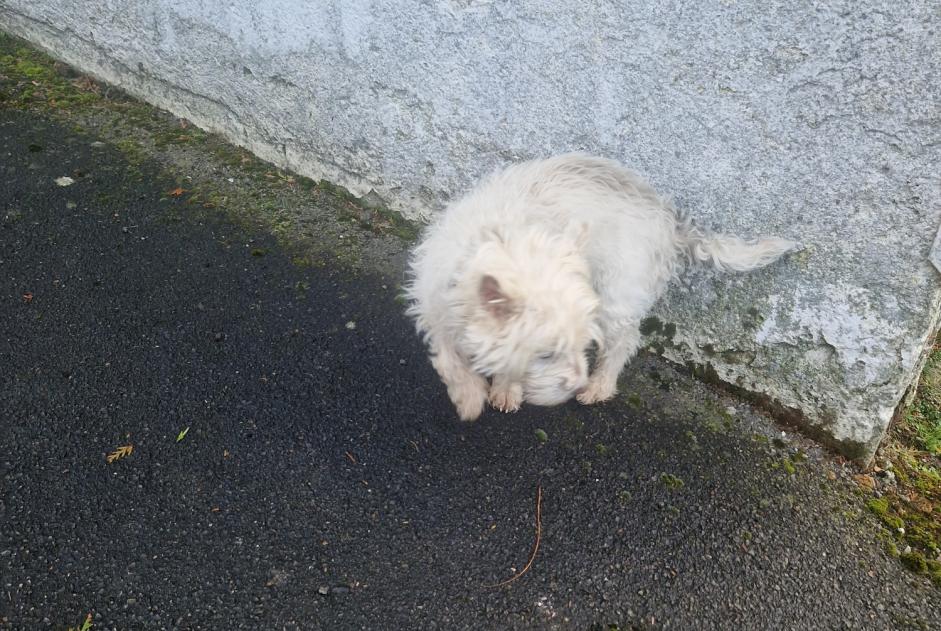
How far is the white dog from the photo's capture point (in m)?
2.28

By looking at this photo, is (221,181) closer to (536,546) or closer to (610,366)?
(610,366)

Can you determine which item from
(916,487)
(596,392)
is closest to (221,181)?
(596,392)

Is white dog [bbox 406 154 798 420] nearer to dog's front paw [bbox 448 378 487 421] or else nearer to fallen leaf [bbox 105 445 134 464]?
dog's front paw [bbox 448 378 487 421]

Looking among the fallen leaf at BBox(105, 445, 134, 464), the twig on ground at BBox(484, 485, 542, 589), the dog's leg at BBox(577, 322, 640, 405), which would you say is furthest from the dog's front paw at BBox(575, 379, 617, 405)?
the fallen leaf at BBox(105, 445, 134, 464)

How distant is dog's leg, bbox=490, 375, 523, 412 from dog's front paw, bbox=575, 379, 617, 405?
31 centimetres

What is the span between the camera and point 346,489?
9.02ft

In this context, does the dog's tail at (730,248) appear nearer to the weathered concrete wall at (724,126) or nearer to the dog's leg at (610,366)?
the weathered concrete wall at (724,126)

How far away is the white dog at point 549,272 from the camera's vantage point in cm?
228

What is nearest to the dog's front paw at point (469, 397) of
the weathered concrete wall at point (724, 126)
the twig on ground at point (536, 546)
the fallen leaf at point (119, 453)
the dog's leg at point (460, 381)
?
the dog's leg at point (460, 381)

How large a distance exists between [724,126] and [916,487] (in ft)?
5.96

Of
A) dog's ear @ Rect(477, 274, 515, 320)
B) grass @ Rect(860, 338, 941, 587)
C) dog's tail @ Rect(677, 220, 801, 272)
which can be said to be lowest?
grass @ Rect(860, 338, 941, 587)

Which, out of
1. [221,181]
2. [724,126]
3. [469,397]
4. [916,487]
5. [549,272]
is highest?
[724,126]

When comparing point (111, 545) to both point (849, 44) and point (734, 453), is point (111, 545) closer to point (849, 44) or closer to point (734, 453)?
point (734, 453)

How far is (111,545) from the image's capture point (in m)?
2.47
